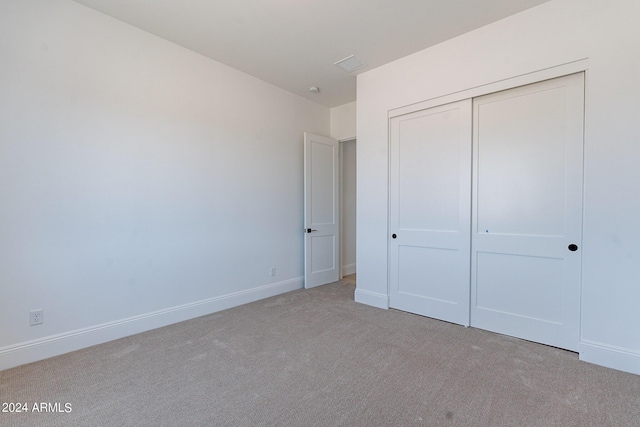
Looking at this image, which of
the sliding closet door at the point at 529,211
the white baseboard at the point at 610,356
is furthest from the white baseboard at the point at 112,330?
the white baseboard at the point at 610,356

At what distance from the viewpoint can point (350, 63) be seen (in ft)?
11.3

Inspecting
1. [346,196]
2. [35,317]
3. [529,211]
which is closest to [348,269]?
[346,196]

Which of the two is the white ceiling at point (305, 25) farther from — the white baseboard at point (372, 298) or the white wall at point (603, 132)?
the white baseboard at point (372, 298)

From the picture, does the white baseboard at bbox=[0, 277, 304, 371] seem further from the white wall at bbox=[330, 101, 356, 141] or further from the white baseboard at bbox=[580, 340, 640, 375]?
the white baseboard at bbox=[580, 340, 640, 375]

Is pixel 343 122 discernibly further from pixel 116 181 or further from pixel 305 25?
pixel 116 181

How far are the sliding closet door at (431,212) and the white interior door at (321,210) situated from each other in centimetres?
136

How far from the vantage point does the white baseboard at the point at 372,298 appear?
3554 millimetres

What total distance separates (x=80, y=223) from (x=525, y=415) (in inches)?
138

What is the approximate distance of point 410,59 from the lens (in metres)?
3.29

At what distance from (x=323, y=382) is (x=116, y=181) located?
250 cm

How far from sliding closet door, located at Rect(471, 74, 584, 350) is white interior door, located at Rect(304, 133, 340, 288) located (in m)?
2.26

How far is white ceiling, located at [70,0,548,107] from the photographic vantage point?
2484 millimetres

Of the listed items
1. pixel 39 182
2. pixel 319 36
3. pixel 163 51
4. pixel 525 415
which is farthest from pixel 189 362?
pixel 319 36

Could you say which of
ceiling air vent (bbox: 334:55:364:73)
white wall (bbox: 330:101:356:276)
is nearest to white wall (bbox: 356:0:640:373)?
ceiling air vent (bbox: 334:55:364:73)
